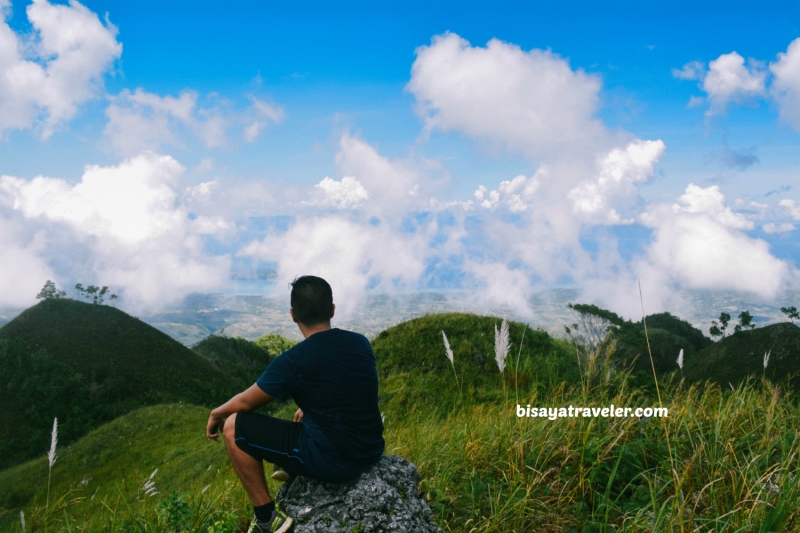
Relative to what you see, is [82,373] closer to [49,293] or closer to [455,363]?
[49,293]

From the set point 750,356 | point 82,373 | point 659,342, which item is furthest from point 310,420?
point 82,373

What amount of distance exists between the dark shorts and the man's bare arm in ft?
0.22

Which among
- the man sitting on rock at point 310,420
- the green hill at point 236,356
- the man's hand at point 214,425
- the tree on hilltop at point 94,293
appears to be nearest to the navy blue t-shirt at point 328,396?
the man sitting on rock at point 310,420

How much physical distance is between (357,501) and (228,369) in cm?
6832

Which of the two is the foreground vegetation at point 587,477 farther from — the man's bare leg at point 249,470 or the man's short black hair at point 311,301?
the man's short black hair at point 311,301

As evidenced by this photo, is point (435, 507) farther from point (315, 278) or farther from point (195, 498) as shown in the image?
point (195, 498)

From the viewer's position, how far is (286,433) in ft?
11.2

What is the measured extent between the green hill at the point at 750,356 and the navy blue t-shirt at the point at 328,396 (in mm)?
28404

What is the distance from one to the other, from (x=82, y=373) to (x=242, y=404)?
5984 cm

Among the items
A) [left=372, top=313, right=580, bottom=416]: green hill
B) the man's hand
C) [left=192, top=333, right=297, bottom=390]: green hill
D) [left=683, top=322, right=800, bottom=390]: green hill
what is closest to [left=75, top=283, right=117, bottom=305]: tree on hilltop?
[left=192, top=333, right=297, bottom=390]: green hill

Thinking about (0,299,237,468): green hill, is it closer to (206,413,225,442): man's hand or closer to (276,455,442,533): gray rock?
(206,413,225,442): man's hand

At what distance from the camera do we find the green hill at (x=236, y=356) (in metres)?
65.9

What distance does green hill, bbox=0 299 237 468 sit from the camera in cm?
4519

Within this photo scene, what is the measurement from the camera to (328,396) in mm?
3305
